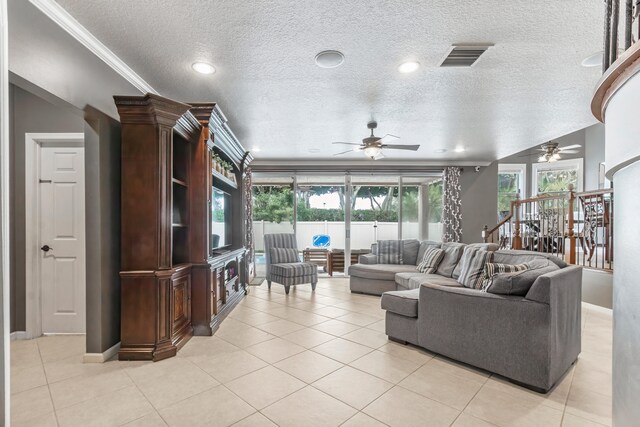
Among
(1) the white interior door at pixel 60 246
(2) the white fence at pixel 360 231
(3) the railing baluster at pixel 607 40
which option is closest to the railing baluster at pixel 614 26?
(3) the railing baluster at pixel 607 40

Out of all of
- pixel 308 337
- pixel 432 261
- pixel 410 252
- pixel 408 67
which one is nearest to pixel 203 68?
pixel 408 67

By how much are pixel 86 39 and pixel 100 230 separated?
4.80 ft

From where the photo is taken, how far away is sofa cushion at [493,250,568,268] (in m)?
2.84

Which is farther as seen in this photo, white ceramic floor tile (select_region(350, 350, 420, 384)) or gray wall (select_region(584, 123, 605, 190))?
gray wall (select_region(584, 123, 605, 190))

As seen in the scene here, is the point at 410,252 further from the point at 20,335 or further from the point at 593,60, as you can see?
the point at 20,335

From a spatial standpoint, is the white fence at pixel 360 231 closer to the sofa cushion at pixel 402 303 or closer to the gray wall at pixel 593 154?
the sofa cushion at pixel 402 303

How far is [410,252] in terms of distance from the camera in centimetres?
571

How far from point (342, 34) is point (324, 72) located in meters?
0.58

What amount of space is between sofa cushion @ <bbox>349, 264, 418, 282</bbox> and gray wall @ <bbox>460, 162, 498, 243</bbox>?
2.20 meters

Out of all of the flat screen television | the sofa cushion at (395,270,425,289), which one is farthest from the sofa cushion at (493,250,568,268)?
the flat screen television

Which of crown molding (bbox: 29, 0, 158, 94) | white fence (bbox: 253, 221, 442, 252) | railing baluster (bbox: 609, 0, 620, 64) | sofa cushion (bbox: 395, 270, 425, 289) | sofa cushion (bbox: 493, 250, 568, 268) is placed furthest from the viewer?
white fence (bbox: 253, 221, 442, 252)

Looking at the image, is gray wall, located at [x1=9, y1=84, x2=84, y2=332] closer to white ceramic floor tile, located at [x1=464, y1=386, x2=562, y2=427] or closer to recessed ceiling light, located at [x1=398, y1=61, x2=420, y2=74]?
recessed ceiling light, located at [x1=398, y1=61, x2=420, y2=74]

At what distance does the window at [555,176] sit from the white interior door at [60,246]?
444 inches

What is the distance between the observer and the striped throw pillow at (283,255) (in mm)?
5469
